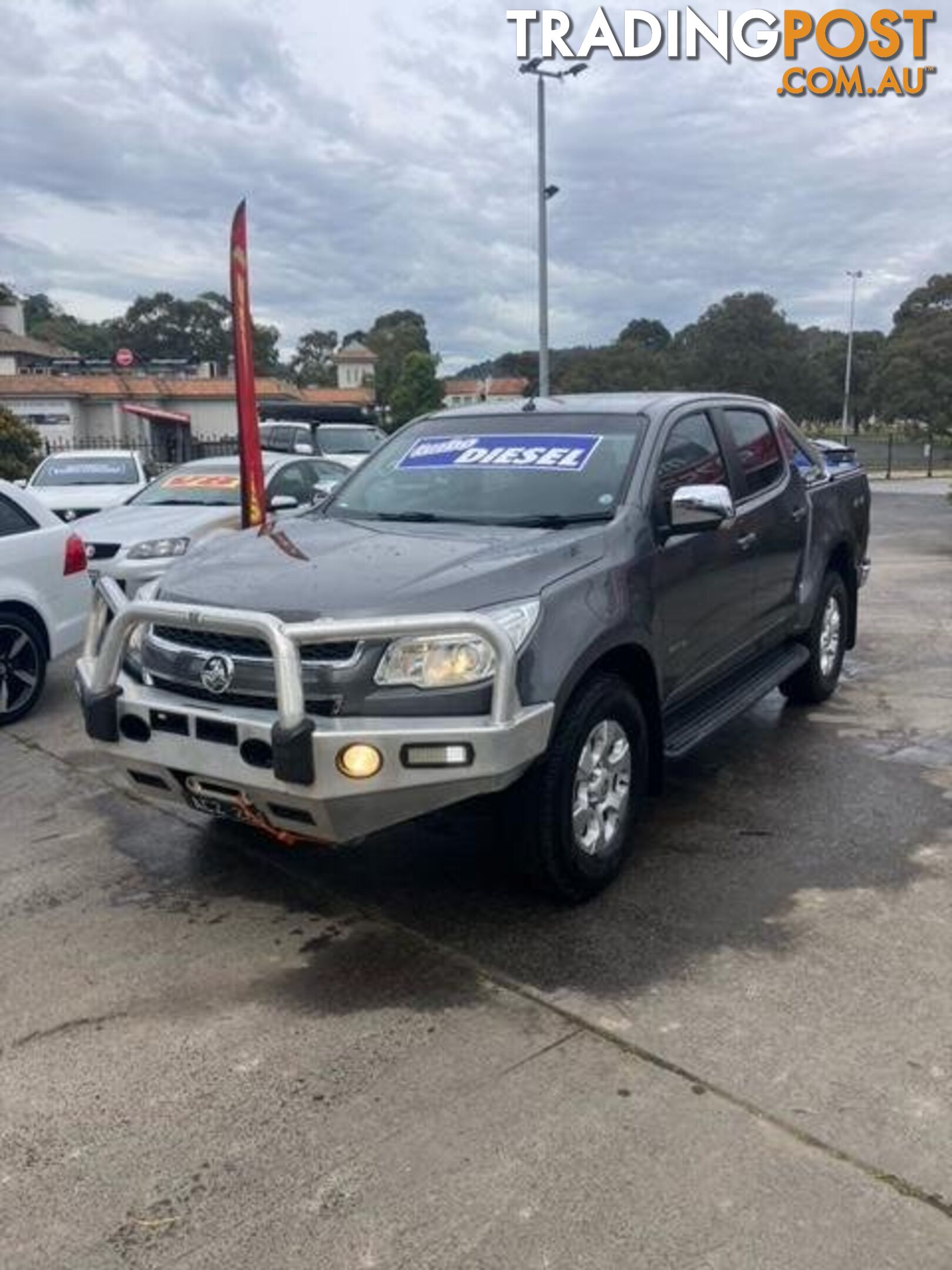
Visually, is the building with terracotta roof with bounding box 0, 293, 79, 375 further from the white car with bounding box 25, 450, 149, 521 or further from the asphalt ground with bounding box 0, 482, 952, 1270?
the asphalt ground with bounding box 0, 482, 952, 1270

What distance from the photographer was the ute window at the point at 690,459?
15.6 ft

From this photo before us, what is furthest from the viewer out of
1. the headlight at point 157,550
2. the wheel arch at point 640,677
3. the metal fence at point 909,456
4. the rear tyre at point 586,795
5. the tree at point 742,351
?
the tree at point 742,351

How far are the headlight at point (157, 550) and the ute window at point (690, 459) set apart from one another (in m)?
4.56

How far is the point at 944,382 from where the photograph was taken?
152ft

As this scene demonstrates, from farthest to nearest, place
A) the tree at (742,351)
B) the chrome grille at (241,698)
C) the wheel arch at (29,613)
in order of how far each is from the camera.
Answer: the tree at (742,351)
the wheel arch at (29,613)
the chrome grille at (241,698)

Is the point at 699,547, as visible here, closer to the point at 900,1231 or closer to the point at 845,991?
the point at 845,991

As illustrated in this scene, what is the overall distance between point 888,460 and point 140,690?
1653 inches

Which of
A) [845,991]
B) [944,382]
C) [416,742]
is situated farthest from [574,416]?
[944,382]

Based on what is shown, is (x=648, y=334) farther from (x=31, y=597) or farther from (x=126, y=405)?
(x=31, y=597)

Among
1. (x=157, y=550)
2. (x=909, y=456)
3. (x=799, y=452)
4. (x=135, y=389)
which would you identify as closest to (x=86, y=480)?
(x=157, y=550)

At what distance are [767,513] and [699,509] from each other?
138 cm

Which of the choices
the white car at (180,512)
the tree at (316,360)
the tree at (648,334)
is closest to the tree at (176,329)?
the tree at (316,360)

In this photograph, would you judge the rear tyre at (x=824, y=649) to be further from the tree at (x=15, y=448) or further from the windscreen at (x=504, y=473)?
the tree at (x=15, y=448)

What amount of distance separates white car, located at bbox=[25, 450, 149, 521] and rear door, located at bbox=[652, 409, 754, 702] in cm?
936
